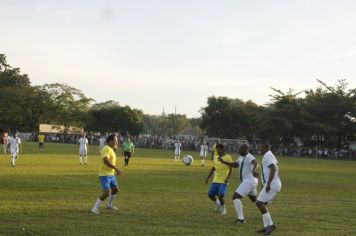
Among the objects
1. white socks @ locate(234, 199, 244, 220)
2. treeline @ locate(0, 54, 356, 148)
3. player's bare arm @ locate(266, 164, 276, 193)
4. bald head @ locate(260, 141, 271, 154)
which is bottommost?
white socks @ locate(234, 199, 244, 220)

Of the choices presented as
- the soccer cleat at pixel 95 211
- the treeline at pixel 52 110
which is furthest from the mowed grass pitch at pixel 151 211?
the treeline at pixel 52 110

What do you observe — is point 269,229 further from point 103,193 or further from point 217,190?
point 103,193

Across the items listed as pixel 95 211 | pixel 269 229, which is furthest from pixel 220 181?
pixel 95 211

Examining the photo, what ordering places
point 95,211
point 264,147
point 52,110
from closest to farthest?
point 264,147, point 95,211, point 52,110

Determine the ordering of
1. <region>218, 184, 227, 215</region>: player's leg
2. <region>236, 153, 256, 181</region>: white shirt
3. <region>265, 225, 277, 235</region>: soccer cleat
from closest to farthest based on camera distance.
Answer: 1. <region>265, 225, 277, 235</region>: soccer cleat
2. <region>236, 153, 256, 181</region>: white shirt
3. <region>218, 184, 227, 215</region>: player's leg

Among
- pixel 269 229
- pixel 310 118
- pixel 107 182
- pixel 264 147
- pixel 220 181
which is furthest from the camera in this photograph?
pixel 310 118

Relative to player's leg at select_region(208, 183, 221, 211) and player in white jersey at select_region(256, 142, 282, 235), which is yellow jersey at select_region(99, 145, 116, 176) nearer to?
player's leg at select_region(208, 183, 221, 211)

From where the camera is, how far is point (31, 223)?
37.0ft

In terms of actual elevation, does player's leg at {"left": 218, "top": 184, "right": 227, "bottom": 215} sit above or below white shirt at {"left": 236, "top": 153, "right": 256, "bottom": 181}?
below

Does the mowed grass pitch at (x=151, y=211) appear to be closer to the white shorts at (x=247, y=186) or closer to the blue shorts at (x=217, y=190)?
the blue shorts at (x=217, y=190)

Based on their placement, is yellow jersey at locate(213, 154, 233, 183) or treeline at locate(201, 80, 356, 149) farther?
treeline at locate(201, 80, 356, 149)

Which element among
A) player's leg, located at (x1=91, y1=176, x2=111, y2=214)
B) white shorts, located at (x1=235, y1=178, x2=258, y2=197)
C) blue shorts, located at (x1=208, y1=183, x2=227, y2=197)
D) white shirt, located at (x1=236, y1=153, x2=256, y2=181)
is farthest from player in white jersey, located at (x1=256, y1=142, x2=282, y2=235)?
player's leg, located at (x1=91, y1=176, x2=111, y2=214)

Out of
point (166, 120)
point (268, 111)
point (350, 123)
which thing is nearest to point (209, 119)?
point (268, 111)

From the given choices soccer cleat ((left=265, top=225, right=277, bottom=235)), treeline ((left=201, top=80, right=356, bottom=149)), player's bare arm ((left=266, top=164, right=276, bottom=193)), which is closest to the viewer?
soccer cleat ((left=265, top=225, right=277, bottom=235))
